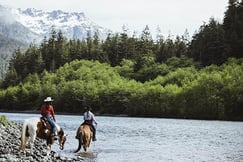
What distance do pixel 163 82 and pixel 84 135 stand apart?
114 meters

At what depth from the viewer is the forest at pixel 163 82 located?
119 meters

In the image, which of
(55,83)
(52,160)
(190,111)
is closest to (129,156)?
(52,160)

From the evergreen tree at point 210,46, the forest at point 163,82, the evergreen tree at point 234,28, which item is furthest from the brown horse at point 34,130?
the evergreen tree at point 234,28

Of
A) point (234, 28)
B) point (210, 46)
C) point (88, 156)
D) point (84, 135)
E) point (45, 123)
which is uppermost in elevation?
point (234, 28)

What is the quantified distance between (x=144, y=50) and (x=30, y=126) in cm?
16905

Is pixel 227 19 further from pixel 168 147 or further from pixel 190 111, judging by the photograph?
pixel 168 147

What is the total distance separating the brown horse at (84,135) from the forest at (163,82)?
80.2m

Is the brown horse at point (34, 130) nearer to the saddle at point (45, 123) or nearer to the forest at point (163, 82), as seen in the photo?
the saddle at point (45, 123)

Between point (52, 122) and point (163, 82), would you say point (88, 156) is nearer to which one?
point (52, 122)

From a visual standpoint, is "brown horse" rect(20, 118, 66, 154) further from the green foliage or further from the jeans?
the green foliage

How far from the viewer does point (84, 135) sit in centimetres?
3453

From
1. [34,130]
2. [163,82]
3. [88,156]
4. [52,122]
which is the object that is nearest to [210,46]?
[163,82]

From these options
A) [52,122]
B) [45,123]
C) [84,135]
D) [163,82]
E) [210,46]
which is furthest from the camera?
[210,46]

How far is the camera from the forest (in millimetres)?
118625
